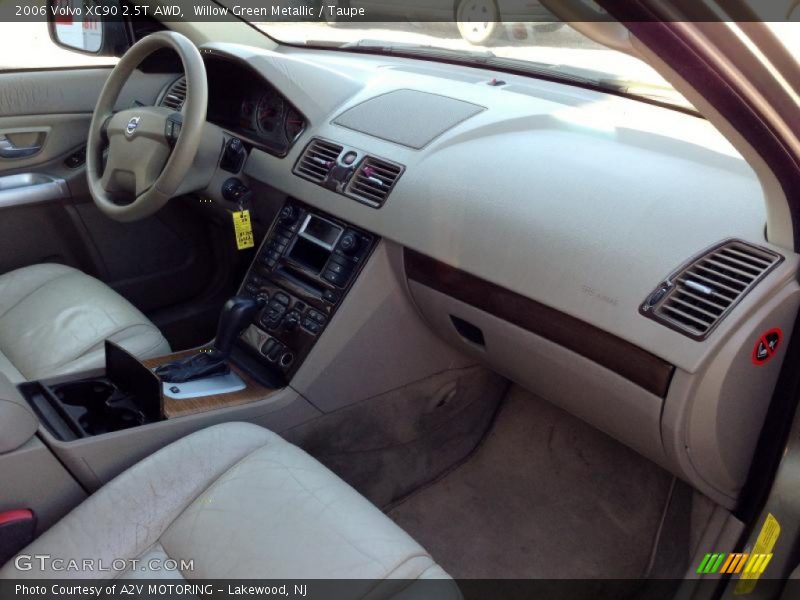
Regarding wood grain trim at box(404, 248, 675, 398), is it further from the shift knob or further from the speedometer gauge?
the speedometer gauge

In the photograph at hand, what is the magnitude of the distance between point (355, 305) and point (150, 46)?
37.6 inches

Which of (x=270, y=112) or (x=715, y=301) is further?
(x=270, y=112)

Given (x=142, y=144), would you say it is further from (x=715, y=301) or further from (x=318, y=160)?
(x=715, y=301)

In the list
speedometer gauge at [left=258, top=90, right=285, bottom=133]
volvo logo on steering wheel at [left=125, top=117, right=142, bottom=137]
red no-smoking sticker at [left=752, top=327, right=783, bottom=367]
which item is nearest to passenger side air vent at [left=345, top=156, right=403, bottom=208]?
speedometer gauge at [left=258, top=90, right=285, bottom=133]

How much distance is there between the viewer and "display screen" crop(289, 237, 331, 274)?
6.86ft

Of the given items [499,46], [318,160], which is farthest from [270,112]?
[499,46]

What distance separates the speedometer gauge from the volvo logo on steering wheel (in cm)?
37

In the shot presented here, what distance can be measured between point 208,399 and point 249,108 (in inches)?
40.1

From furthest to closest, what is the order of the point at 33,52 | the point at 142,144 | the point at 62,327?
the point at 33,52 → the point at 142,144 → the point at 62,327

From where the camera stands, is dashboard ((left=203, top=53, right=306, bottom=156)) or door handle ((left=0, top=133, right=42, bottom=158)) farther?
door handle ((left=0, top=133, right=42, bottom=158))

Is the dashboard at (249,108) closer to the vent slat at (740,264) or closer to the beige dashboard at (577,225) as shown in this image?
the beige dashboard at (577,225)

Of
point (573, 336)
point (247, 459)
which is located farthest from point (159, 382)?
point (573, 336)

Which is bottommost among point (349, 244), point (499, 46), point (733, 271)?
point (349, 244)

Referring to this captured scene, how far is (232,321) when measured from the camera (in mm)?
2094
